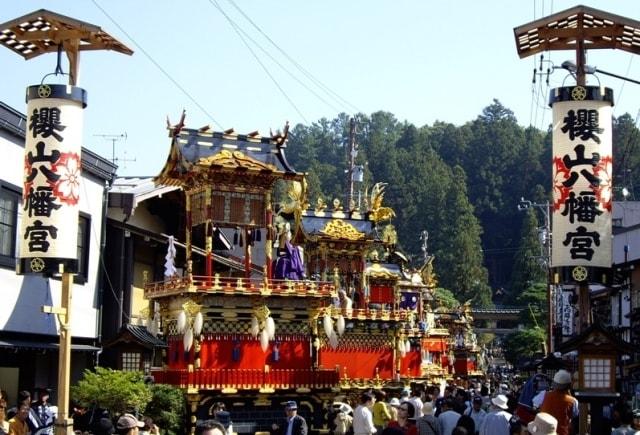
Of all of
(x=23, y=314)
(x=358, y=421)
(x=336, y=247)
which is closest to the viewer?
(x=358, y=421)

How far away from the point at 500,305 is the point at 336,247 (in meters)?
81.6

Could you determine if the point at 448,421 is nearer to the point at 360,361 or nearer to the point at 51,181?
the point at 51,181

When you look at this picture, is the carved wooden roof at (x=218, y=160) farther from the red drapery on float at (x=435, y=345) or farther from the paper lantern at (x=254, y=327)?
the red drapery on float at (x=435, y=345)

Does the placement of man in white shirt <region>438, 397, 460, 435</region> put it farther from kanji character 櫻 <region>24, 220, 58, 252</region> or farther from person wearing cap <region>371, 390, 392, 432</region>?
kanji character 櫻 <region>24, 220, 58, 252</region>

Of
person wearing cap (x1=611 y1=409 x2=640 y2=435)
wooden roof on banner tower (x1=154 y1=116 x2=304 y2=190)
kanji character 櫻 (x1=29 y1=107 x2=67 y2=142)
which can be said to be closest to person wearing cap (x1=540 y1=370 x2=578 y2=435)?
person wearing cap (x1=611 y1=409 x2=640 y2=435)

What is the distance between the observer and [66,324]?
67.3 ft

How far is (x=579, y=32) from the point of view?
21672 mm

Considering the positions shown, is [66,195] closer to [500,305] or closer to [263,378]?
[263,378]

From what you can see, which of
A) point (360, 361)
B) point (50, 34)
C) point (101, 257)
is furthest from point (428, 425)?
point (360, 361)

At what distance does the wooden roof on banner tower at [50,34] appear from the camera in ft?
71.6

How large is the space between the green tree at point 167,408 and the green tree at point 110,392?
3559 mm

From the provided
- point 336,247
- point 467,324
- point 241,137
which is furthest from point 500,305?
point 241,137

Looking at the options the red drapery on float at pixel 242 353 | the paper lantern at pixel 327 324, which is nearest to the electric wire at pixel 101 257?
the red drapery on float at pixel 242 353

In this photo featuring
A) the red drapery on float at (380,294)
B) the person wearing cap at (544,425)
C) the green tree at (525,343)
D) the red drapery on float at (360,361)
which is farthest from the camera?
the green tree at (525,343)
